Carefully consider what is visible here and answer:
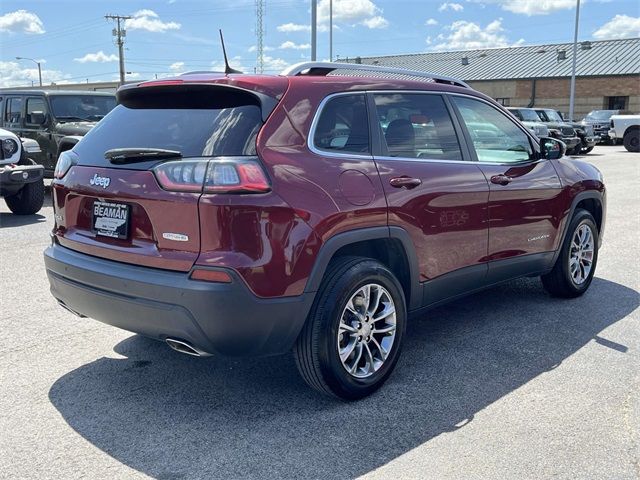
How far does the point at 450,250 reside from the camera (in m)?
4.20

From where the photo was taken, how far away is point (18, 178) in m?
9.12

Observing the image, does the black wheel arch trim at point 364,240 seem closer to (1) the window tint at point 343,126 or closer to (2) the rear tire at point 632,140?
(1) the window tint at point 343,126

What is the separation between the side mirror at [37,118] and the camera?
11.9m

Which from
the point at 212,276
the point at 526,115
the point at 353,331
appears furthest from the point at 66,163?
the point at 526,115

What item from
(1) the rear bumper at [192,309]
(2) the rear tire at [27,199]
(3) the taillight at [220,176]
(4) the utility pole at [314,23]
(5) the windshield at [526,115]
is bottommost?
(2) the rear tire at [27,199]

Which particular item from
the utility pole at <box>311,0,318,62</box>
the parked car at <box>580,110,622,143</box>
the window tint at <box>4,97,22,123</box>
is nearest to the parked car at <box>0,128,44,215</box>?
the window tint at <box>4,97,22,123</box>

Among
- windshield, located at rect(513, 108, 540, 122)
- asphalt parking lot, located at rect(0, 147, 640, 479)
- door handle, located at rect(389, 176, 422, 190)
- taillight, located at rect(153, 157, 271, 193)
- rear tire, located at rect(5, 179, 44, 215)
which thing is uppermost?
windshield, located at rect(513, 108, 540, 122)

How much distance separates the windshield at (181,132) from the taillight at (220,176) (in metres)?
0.07

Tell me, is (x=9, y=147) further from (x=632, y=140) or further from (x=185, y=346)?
(x=632, y=140)

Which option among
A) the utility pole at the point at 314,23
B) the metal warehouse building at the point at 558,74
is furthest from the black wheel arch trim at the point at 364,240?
the metal warehouse building at the point at 558,74

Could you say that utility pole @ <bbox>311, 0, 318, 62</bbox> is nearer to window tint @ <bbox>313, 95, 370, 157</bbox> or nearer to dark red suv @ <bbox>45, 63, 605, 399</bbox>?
dark red suv @ <bbox>45, 63, 605, 399</bbox>

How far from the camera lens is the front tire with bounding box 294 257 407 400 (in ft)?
11.1

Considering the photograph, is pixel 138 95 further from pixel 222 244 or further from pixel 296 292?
pixel 296 292

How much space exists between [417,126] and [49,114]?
32.4ft
